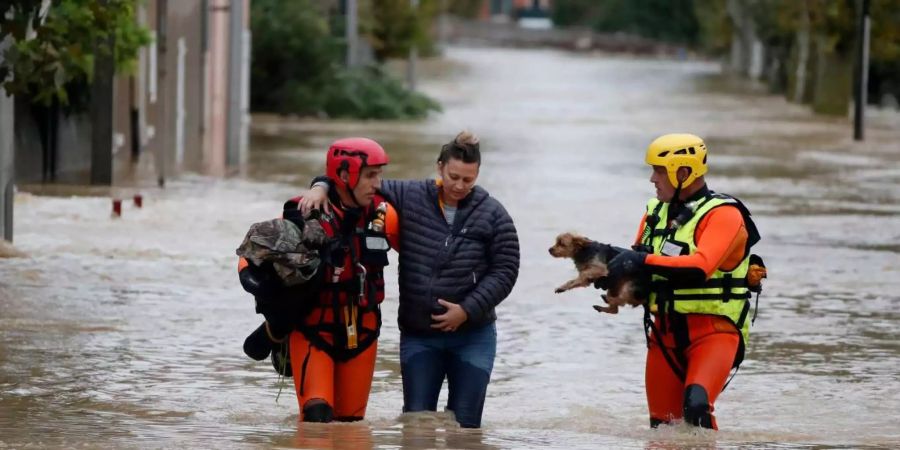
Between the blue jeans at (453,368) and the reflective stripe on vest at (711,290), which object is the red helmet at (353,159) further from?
the reflective stripe on vest at (711,290)

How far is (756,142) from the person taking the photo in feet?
122

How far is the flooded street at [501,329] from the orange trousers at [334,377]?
0.34 ft

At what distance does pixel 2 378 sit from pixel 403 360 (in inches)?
122

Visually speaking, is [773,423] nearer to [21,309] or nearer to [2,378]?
[2,378]

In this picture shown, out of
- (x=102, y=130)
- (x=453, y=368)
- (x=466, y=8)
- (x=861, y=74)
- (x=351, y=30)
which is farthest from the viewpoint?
(x=466, y=8)

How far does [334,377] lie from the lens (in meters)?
8.22

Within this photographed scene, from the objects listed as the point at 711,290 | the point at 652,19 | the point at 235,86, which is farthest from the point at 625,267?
the point at 652,19

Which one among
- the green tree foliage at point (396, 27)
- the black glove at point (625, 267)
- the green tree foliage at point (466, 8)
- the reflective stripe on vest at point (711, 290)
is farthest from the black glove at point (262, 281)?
the green tree foliage at point (466, 8)

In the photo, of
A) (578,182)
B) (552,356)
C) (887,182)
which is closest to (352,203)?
(552,356)

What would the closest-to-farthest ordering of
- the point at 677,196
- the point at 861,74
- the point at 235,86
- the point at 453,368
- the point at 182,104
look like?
the point at 677,196 < the point at 453,368 < the point at 182,104 < the point at 235,86 < the point at 861,74

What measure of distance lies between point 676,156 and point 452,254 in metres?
1.00

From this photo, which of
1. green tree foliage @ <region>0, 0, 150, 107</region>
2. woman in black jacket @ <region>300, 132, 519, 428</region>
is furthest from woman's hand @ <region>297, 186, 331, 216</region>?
green tree foliage @ <region>0, 0, 150, 107</region>

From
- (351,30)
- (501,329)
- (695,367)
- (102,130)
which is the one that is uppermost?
(351,30)

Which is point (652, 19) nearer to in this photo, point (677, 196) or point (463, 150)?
point (677, 196)
